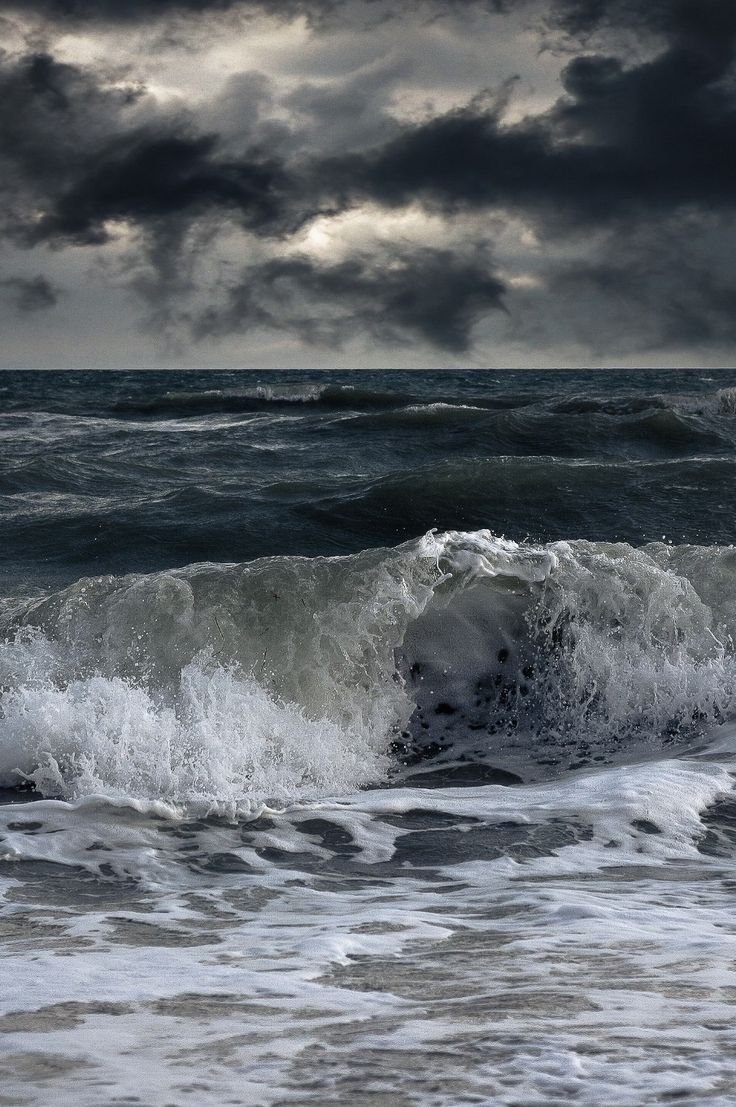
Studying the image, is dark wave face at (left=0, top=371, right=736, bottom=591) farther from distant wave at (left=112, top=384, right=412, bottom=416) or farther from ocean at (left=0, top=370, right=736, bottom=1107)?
distant wave at (left=112, top=384, right=412, bottom=416)

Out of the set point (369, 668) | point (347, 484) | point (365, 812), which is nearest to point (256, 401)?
point (347, 484)

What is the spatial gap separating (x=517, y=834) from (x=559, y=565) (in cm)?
291

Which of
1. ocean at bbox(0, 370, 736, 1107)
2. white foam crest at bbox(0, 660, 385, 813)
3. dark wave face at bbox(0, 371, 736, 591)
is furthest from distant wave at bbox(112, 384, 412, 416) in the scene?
white foam crest at bbox(0, 660, 385, 813)

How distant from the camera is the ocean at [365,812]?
235 cm

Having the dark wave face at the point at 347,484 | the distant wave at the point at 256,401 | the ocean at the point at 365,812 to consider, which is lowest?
the ocean at the point at 365,812

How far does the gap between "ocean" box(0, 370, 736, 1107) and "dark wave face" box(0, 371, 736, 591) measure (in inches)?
4.0

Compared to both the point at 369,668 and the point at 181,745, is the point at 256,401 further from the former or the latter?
the point at 181,745

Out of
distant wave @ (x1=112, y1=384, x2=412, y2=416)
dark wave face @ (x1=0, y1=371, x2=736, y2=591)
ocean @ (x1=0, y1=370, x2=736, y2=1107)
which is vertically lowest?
ocean @ (x1=0, y1=370, x2=736, y2=1107)

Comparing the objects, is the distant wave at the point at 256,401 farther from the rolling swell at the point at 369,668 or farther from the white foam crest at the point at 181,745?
the white foam crest at the point at 181,745

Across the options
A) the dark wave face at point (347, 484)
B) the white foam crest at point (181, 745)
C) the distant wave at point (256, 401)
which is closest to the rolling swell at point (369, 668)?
the white foam crest at point (181, 745)

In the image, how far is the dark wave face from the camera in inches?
404

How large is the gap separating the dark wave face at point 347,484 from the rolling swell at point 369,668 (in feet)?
8.66

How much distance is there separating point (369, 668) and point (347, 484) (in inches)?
257

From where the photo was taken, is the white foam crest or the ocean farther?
the white foam crest
